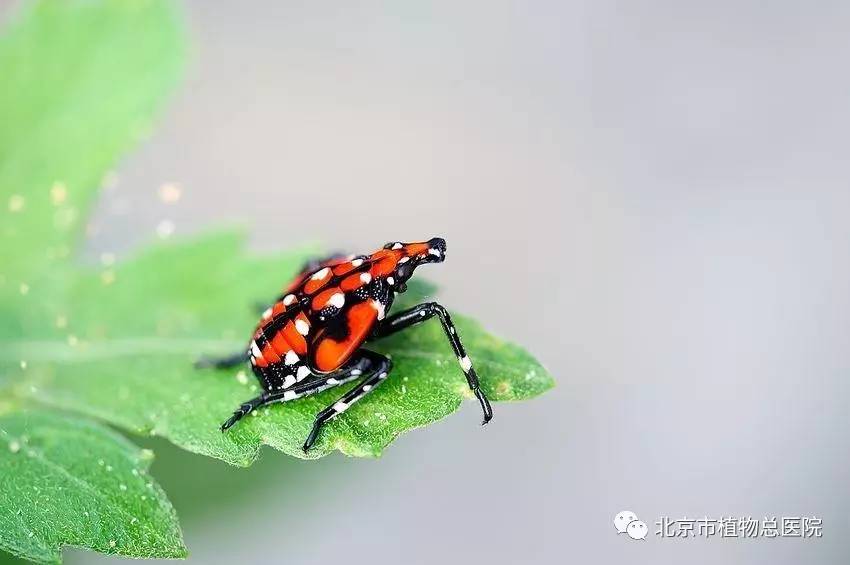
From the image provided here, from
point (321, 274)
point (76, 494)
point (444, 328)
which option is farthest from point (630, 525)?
point (76, 494)

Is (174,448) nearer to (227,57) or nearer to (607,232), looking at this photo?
(607,232)

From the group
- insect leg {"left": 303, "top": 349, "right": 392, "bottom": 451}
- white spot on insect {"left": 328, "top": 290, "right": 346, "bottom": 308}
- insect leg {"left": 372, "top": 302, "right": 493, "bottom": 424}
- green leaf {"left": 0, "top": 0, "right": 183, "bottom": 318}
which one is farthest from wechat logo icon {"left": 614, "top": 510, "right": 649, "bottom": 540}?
green leaf {"left": 0, "top": 0, "right": 183, "bottom": 318}

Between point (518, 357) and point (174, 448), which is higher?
point (518, 357)

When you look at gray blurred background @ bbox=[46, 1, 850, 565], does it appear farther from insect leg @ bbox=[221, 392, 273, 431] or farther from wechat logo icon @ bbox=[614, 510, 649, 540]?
insect leg @ bbox=[221, 392, 273, 431]

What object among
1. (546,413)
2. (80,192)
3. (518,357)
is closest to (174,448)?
(80,192)

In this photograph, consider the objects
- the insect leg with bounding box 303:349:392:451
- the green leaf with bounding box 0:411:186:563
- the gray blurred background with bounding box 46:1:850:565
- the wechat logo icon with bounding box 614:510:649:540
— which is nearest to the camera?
the green leaf with bounding box 0:411:186:563

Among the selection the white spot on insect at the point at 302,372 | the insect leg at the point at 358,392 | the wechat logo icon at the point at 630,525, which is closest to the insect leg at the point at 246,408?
the white spot on insect at the point at 302,372
